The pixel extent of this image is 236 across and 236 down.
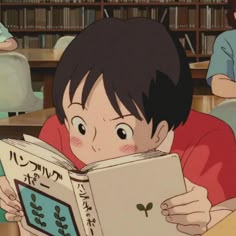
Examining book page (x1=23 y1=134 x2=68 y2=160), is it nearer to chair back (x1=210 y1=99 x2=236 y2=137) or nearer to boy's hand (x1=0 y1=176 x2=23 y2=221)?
boy's hand (x1=0 y1=176 x2=23 y2=221)

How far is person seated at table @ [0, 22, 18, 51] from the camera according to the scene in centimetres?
168

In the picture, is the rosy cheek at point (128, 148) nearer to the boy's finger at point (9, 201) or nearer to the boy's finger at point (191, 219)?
the boy's finger at point (191, 219)

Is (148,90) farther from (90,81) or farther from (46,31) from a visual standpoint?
(46,31)

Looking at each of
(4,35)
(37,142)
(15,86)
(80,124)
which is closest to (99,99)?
(80,124)

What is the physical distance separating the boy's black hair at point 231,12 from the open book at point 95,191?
1.21 feet

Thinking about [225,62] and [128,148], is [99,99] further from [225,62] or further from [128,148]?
[225,62]

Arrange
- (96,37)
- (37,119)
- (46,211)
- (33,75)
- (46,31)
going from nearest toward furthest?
(46,211), (96,37), (37,119), (33,75), (46,31)

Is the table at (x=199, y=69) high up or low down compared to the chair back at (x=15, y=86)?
up

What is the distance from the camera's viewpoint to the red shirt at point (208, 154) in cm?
126

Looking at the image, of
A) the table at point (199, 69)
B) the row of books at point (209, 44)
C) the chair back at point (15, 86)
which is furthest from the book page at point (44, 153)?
the chair back at point (15, 86)

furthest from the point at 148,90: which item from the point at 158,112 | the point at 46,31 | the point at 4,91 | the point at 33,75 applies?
the point at 46,31

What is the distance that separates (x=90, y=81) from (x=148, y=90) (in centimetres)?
12

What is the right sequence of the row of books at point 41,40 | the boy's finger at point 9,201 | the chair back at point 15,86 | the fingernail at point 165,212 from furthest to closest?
1. the row of books at point 41,40
2. the chair back at point 15,86
3. the boy's finger at point 9,201
4. the fingernail at point 165,212

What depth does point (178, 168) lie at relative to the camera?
117 centimetres
